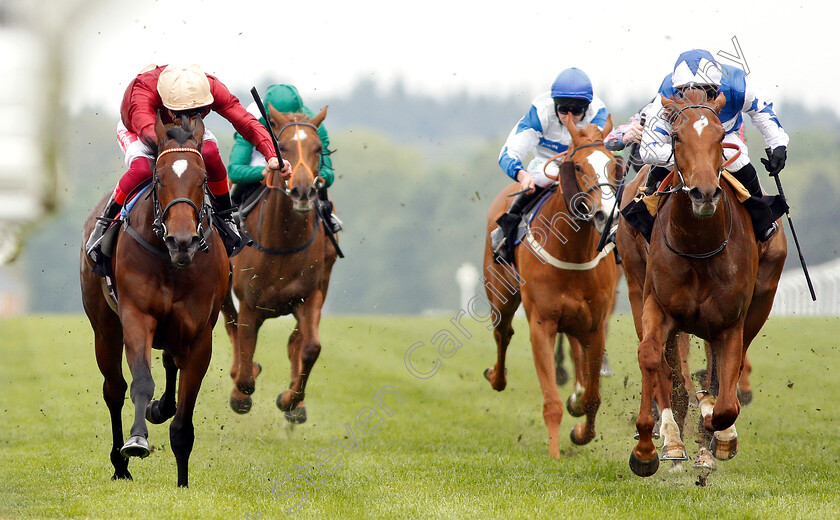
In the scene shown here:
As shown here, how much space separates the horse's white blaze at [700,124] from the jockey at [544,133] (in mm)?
2336

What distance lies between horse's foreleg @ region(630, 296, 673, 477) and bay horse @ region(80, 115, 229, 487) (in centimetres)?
243

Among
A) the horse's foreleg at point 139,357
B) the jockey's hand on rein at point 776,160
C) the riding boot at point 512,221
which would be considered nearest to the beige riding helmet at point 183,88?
the horse's foreleg at point 139,357

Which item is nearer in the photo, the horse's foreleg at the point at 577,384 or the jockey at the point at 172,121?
the jockey at the point at 172,121

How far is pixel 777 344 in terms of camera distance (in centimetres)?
1345

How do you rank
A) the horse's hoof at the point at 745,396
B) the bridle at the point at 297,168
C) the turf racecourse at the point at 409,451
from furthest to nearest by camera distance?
the horse's hoof at the point at 745,396
the bridle at the point at 297,168
the turf racecourse at the point at 409,451

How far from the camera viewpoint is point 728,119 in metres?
5.89

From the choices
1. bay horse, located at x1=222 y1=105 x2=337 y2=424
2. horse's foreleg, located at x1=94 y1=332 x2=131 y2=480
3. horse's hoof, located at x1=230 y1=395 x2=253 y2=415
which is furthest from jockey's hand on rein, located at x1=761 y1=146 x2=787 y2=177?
horse's hoof, located at x1=230 y1=395 x2=253 y2=415

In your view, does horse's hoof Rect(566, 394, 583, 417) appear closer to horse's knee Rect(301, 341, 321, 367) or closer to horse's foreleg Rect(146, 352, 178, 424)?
horse's knee Rect(301, 341, 321, 367)

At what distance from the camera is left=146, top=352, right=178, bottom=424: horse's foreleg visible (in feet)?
20.4

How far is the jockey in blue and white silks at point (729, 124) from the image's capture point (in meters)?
5.54

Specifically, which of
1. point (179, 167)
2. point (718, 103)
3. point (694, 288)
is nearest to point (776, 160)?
point (718, 103)

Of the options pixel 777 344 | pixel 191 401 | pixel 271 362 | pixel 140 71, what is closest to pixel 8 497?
pixel 191 401

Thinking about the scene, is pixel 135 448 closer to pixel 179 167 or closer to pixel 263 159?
pixel 179 167

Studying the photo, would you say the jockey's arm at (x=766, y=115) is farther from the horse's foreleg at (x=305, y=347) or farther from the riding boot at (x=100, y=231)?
the riding boot at (x=100, y=231)
